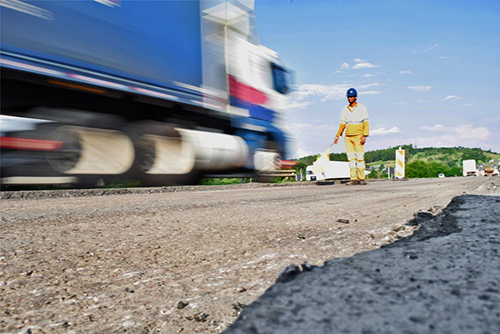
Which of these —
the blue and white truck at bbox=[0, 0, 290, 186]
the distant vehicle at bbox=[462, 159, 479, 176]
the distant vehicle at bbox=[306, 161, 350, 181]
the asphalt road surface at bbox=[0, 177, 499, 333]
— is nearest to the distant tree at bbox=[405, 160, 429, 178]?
the distant vehicle at bbox=[462, 159, 479, 176]

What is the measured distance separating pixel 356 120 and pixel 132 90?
5.25 m

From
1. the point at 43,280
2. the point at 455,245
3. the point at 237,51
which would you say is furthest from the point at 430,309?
the point at 237,51

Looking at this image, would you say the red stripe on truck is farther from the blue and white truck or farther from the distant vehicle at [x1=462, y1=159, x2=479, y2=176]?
the distant vehicle at [x1=462, y1=159, x2=479, y2=176]

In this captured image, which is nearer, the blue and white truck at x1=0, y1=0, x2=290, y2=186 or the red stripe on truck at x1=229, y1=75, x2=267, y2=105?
the blue and white truck at x1=0, y1=0, x2=290, y2=186

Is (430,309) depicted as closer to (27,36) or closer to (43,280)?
(43,280)

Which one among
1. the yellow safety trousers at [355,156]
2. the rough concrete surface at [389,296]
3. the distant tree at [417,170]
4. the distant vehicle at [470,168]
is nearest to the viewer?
the rough concrete surface at [389,296]

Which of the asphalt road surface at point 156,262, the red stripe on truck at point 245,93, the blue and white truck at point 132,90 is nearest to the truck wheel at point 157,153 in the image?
the blue and white truck at point 132,90

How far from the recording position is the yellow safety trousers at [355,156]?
8.16 meters

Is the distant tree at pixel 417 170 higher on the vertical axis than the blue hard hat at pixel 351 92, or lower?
lower

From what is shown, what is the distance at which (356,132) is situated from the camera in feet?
27.2

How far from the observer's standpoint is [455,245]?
115cm

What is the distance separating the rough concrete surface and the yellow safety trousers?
23.9 feet

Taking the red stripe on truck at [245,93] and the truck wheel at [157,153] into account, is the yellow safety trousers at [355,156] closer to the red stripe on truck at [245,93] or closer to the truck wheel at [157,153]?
the red stripe on truck at [245,93]

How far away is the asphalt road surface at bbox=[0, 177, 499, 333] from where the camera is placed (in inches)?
37.0
